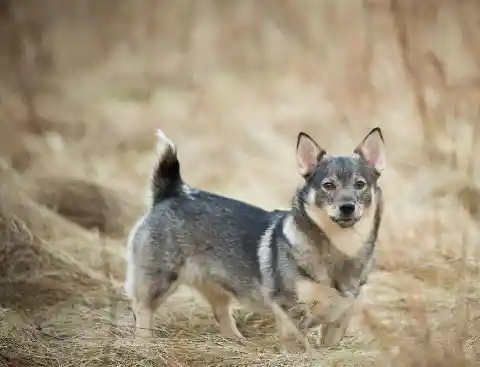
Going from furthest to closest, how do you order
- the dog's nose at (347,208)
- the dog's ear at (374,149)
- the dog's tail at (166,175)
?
1. the dog's tail at (166,175)
2. the dog's ear at (374,149)
3. the dog's nose at (347,208)

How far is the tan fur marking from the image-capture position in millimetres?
1797

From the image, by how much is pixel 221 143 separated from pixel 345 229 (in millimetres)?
433

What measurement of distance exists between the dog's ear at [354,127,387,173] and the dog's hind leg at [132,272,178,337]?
0.61m

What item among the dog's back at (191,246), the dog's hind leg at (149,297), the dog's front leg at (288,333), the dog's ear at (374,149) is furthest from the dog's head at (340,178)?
the dog's hind leg at (149,297)

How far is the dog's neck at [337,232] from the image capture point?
5.91ft

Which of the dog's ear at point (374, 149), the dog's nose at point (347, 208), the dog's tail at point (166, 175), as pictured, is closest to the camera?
the dog's nose at point (347, 208)

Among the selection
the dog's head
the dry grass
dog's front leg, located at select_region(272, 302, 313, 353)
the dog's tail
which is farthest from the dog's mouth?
the dog's tail

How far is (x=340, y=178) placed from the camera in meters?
1.80

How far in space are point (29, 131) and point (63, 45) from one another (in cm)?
27

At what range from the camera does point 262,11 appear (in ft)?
6.48

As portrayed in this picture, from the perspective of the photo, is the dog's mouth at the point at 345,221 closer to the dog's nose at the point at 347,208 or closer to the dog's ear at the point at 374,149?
the dog's nose at the point at 347,208

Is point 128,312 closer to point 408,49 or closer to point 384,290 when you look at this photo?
point 384,290

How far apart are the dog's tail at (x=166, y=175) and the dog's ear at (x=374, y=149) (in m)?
0.50

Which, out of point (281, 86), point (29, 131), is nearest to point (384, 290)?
point (281, 86)
